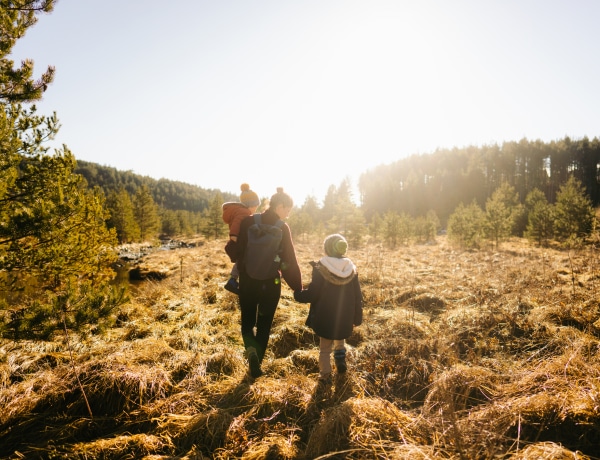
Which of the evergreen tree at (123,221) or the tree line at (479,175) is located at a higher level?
the tree line at (479,175)

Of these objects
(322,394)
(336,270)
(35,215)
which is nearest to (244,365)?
(322,394)

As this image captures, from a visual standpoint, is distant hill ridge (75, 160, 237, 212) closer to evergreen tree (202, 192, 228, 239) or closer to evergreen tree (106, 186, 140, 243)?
evergreen tree (202, 192, 228, 239)

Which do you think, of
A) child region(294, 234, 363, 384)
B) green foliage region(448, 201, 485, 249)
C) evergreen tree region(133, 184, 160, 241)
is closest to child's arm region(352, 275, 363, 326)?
child region(294, 234, 363, 384)

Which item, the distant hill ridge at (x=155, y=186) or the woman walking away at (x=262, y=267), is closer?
the woman walking away at (x=262, y=267)

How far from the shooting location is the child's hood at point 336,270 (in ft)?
10.6

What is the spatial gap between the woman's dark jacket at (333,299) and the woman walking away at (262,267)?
0.80 feet

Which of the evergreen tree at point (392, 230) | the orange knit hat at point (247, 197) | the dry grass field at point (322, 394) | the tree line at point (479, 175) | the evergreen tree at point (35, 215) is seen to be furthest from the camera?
the tree line at point (479, 175)

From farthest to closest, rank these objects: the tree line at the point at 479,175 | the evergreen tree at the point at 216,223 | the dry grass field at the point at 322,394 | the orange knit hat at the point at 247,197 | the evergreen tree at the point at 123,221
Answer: the tree line at the point at 479,175, the evergreen tree at the point at 216,223, the evergreen tree at the point at 123,221, the orange knit hat at the point at 247,197, the dry grass field at the point at 322,394

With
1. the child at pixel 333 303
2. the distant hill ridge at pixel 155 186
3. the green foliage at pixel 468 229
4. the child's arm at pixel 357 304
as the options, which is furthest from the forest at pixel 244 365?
the distant hill ridge at pixel 155 186

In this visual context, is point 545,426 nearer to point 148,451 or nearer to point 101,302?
point 148,451

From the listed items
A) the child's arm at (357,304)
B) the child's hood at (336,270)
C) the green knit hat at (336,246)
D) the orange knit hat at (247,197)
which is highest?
the orange knit hat at (247,197)

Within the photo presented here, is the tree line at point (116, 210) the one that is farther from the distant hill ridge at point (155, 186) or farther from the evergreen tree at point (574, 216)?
the distant hill ridge at point (155, 186)

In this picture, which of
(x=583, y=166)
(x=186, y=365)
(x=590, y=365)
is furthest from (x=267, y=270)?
(x=583, y=166)

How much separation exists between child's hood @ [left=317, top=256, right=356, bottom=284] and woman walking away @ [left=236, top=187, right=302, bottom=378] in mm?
338
